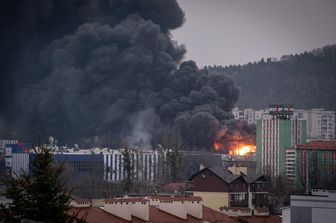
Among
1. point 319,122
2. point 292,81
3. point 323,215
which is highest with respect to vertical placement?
point 292,81

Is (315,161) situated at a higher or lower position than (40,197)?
higher

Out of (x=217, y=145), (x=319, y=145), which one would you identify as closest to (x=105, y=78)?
(x=217, y=145)

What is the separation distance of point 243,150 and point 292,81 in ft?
286

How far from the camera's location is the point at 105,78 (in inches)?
4530

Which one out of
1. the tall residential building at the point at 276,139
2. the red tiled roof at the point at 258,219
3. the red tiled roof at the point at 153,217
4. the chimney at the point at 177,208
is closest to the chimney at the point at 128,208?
the red tiled roof at the point at 153,217

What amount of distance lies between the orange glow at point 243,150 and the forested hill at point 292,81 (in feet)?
242

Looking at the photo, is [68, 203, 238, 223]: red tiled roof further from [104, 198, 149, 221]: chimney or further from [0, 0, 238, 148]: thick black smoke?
[0, 0, 238, 148]: thick black smoke

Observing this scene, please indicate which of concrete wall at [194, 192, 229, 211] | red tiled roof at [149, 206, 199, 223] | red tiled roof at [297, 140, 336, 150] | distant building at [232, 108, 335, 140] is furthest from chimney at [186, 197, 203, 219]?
distant building at [232, 108, 335, 140]

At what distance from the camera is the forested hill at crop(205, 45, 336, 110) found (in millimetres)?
175375

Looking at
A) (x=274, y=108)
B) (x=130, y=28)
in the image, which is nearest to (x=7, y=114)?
(x=130, y=28)

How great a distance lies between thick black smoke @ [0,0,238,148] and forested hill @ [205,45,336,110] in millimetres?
53790

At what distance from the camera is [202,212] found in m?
27.8

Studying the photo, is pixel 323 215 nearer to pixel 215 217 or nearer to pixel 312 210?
pixel 312 210

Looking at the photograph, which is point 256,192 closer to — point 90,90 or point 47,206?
point 47,206
